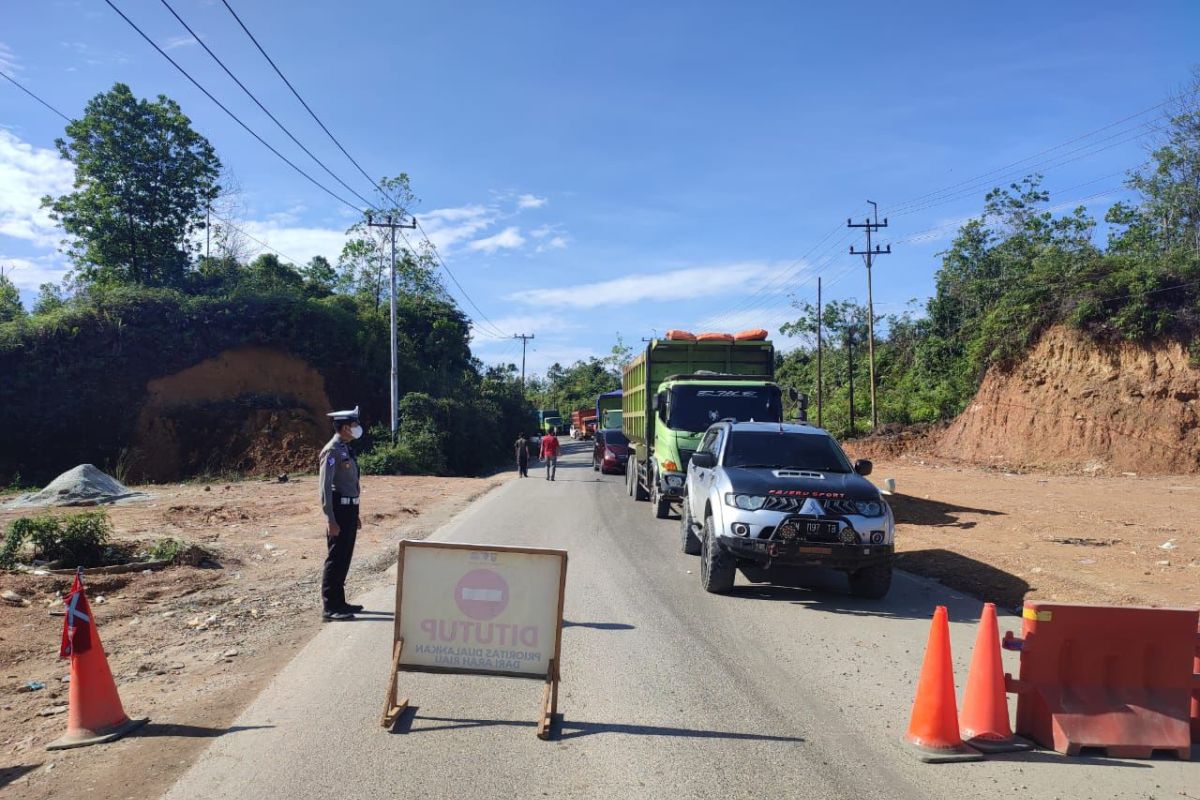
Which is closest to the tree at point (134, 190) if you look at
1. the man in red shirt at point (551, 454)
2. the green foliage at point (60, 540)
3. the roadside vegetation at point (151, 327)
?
the roadside vegetation at point (151, 327)

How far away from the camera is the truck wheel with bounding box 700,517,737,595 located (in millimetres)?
8516

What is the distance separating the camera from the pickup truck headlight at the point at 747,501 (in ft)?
27.2

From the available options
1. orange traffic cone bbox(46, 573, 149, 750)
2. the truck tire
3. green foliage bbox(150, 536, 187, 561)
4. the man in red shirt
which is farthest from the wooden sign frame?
the man in red shirt

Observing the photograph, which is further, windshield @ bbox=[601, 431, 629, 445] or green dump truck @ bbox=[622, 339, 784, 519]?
windshield @ bbox=[601, 431, 629, 445]

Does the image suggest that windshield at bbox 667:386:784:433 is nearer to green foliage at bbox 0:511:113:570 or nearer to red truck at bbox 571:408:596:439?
green foliage at bbox 0:511:113:570

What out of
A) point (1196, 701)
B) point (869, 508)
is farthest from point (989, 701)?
point (869, 508)

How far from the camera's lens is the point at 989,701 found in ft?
15.4

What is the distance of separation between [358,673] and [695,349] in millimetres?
12370

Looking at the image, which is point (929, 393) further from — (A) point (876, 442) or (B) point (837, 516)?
(B) point (837, 516)

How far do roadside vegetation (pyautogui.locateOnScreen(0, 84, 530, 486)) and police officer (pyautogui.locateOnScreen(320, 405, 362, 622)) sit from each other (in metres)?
24.1

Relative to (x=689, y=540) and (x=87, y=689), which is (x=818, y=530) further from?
(x=87, y=689)

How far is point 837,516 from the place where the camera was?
26.8ft

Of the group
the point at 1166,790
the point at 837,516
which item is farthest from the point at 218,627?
the point at 1166,790

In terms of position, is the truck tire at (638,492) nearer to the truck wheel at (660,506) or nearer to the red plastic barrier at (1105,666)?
the truck wheel at (660,506)
